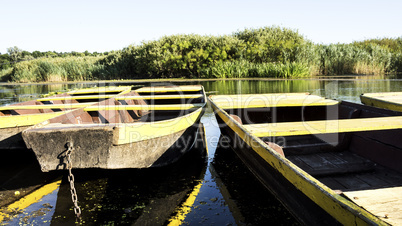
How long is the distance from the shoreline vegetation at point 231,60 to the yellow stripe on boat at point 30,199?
1871 centimetres

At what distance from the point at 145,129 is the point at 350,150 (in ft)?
10.3

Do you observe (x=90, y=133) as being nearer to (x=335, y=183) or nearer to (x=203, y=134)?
(x=335, y=183)

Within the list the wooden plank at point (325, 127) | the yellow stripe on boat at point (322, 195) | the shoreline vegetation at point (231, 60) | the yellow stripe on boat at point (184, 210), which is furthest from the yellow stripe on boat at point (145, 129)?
the shoreline vegetation at point (231, 60)

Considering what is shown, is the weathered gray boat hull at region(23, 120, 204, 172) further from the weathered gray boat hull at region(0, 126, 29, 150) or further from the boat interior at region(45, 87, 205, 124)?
the weathered gray boat hull at region(0, 126, 29, 150)

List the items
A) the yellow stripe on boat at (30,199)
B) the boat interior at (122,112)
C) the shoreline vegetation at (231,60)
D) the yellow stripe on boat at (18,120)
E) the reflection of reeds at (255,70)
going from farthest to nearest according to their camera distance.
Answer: the shoreline vegetation at (231,60) < the reflection of reeds at (255,70) < the boat interior at (122,112) < the yellow stripe on boat at (18,120) < the yellow stripe on boat at (30,199)

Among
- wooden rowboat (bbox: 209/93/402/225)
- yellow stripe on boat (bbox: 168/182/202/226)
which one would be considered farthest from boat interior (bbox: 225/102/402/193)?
yellow stripe on boat (bbox: 168/182/202/226)

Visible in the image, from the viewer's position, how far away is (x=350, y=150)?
172 inches

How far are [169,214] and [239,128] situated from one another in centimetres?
138

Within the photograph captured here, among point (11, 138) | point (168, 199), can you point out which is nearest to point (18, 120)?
point (11, 138)

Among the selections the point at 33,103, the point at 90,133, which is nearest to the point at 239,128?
the point at 90,133

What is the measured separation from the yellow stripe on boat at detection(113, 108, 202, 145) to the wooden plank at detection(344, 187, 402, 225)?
235 centimetres

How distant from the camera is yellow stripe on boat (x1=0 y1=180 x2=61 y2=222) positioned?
128 inches

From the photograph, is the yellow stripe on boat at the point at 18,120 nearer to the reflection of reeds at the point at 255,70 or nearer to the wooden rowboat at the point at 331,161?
the wooden rowboat at the point at 331,161

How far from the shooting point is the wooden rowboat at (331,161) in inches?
74.1
